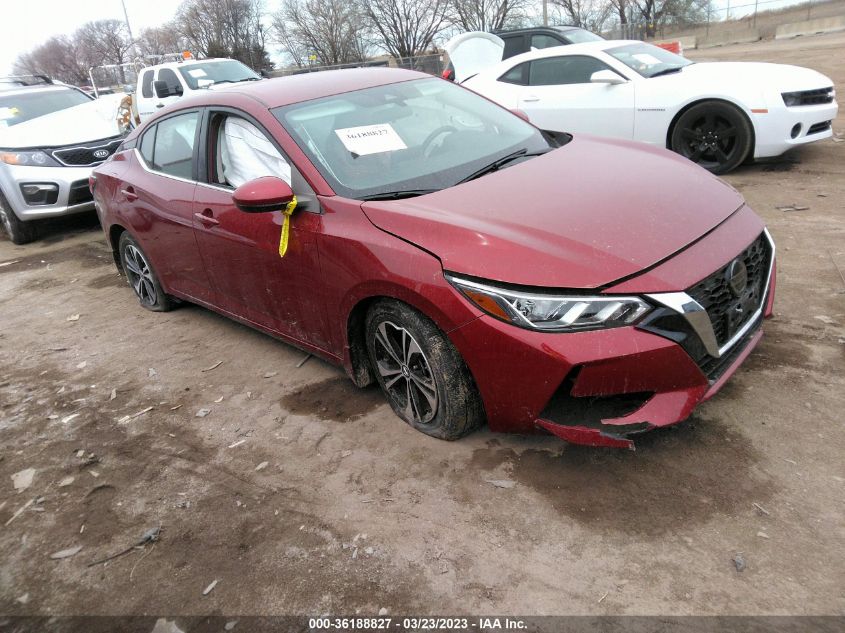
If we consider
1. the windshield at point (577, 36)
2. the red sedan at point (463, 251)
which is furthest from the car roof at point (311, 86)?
the windshield at point (577, 36)

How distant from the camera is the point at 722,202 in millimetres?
3053

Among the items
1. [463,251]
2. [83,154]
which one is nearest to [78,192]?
[83,154]

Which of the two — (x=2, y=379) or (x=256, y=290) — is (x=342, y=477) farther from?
(x=2, y=379)

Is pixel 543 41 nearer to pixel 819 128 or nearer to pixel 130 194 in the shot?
pixel 819 128

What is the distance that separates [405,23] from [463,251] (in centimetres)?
4353

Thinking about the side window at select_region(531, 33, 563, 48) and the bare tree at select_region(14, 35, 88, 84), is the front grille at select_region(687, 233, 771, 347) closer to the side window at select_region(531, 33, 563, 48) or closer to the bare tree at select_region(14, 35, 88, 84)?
the side window at select_region(531, 33, 563, 48)

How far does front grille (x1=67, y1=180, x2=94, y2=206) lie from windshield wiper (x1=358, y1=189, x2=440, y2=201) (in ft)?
19.9

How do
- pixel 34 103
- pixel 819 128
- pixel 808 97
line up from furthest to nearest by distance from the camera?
pixel 34 103 → pixel 819 128 → pixel 808 97

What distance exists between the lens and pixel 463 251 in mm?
2654

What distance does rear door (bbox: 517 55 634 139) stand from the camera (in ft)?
24.8

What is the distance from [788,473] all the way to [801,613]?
28.3 inches

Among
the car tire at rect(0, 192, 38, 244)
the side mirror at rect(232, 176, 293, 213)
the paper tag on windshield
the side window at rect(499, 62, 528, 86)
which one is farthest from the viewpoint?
the side window at rect(499, 62, 528, 86)

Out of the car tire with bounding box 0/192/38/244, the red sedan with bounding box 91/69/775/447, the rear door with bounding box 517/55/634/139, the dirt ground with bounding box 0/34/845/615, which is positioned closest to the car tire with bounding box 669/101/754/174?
the rear door with bounding box 517/55/634/139

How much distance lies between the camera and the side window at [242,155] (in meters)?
3.44
